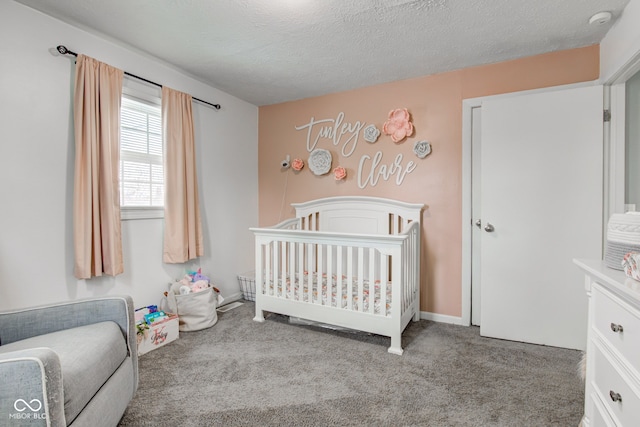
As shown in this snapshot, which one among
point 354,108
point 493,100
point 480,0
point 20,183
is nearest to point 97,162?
point 20,183

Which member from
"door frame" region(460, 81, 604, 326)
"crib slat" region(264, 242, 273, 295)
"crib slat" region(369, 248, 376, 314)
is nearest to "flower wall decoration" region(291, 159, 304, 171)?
"crib slat" region(264, 242, 273, 295)

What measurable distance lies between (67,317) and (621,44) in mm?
3324

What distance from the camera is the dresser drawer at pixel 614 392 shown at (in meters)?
0.88

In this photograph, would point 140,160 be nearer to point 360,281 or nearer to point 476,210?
point 360,281

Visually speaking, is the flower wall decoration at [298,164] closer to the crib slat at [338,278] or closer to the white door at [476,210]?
the crib slat at [338,278]

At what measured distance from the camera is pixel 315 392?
1.62 m

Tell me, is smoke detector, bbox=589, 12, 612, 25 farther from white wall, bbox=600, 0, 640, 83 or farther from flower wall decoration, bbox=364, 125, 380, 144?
flower wall decoration, bbox=364, 125, 380, 144

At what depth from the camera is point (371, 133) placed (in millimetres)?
2859

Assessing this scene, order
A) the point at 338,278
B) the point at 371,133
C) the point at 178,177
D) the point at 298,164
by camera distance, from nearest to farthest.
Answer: the point at 338,278, the point at 178,177, the point at 371,133, the point at 298,164

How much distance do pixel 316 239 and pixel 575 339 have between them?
76.3 inches

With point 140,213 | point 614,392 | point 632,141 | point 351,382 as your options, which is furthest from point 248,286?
point 632,141

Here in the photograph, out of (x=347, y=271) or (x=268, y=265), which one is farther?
(x=268, y=265)

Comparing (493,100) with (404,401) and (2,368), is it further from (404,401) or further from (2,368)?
(2,368)

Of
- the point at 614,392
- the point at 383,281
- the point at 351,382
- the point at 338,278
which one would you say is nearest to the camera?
the point at 614,392
